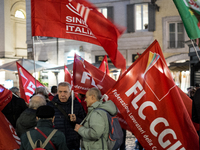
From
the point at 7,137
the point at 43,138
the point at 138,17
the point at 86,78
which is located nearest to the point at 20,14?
the point at 138,17

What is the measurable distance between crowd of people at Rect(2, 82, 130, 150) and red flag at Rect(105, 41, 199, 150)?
0.35 m

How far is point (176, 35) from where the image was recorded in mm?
17484

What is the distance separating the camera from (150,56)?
3.99 metres

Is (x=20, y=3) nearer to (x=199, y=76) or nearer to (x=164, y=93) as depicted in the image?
(x=199, y=76)

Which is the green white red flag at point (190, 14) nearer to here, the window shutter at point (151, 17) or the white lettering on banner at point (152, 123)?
the white lettering on banner at point (152, 123)

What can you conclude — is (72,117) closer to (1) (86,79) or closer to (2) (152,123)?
(2) (152,123)

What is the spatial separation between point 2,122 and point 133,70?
2.18 metres

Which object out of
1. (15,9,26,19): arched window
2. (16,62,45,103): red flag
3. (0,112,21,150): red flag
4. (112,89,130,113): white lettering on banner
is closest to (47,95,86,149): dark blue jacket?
(0,112,21,150): red flag

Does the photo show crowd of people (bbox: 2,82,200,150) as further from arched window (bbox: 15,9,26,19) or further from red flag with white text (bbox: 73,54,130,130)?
arched window (bbox: 15,9,26,19)

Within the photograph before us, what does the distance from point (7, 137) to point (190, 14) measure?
10.6ft

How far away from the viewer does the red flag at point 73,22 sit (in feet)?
17.8

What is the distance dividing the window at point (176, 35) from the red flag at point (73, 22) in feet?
41.4

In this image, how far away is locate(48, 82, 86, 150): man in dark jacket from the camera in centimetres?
431

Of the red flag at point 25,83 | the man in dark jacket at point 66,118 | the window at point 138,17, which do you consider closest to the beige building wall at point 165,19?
the window at point 138,17
